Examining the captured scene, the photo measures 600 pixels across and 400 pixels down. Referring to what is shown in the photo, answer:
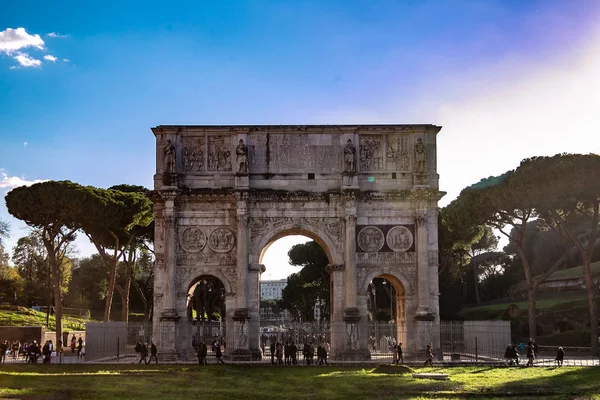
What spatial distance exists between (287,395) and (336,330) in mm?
11189

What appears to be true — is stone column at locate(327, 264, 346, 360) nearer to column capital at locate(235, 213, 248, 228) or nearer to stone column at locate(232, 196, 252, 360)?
stone column at locate(232, 196, 252, 360)

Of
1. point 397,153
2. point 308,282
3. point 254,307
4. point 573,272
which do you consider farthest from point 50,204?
point 573,272

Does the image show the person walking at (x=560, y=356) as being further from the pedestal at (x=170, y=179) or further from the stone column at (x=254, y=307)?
the pedestal at (x=170, y=179)

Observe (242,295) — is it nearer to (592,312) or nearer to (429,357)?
(429,357)

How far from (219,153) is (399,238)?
324 inches

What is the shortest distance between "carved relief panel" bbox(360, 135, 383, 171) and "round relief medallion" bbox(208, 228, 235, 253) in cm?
611

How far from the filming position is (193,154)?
Result: 28531mm

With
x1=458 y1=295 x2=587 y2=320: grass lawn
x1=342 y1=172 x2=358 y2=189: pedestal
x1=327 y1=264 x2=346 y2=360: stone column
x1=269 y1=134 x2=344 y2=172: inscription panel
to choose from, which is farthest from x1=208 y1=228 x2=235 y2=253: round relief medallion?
x1=458 y1=295 x2=587 y2=320: grass lawn

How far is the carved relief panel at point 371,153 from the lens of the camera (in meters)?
28.5

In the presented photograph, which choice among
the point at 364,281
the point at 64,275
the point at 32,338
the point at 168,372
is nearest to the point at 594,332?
the point at 364,281

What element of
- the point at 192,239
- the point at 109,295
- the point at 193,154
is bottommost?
the point at 109,295

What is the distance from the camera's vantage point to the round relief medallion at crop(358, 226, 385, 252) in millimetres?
27922

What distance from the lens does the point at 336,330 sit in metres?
27.0

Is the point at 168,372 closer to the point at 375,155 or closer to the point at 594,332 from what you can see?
the point at 375,155
